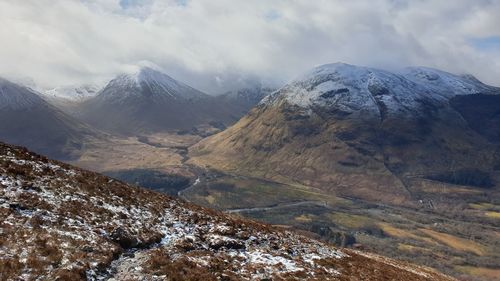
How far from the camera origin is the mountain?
2789cm

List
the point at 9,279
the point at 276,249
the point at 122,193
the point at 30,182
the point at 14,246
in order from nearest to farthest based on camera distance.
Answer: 1. the point at 9,279
2. the point at 14,246
3. the point at 30,182
4. the point at 276,249
5. the point at 122,193

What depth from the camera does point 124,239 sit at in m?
33.2

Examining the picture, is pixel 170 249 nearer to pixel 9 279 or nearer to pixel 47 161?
pixel 9 279

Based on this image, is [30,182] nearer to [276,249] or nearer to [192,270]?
[192,270]

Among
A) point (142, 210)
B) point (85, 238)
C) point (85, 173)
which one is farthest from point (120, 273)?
point (85, 173)

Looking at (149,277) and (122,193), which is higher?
Answer: (122,193)

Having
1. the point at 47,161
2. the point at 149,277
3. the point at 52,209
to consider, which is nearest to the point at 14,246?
the point at 52,209

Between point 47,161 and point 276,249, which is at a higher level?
point 47,161

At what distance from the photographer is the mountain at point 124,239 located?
27.9 meters

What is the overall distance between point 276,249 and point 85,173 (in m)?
18.6

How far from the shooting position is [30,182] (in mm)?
35375

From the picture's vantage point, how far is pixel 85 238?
30.7 metres

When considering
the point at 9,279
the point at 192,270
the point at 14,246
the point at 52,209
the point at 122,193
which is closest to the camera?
the point at 9,279

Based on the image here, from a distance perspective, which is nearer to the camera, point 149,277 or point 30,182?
point 149,277
